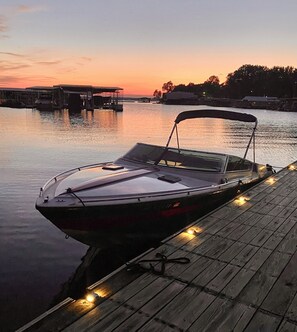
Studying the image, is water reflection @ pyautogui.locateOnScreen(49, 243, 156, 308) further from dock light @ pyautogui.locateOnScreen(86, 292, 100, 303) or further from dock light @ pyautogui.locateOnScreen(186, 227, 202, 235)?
dock light @ pyautogui.locateOnScreen(86, 292, 100, 303)

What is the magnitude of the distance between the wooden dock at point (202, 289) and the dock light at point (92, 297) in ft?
0.09

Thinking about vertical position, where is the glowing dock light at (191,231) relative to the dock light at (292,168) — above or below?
above

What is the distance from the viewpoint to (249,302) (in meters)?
4.18

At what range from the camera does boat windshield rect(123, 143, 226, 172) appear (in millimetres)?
9516

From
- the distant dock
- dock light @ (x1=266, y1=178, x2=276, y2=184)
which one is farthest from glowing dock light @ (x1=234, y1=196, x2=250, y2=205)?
the distant dock

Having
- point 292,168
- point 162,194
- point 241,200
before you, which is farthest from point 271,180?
point 162,194

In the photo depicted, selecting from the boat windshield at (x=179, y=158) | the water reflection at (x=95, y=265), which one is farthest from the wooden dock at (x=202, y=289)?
the boat windshield at (x=179, y=158)

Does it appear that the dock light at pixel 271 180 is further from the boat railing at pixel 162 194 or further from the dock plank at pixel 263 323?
the dock plank at pixel 263 323

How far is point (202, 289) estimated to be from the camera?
4.44 meters

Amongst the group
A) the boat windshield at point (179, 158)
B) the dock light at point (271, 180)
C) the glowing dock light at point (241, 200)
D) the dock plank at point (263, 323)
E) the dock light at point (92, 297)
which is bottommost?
the dock light at point (271, 180)

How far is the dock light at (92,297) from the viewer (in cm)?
408

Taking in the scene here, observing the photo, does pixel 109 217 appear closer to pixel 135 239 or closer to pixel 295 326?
pixel 135 239

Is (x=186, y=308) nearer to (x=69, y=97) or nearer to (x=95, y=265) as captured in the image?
(x=95, y=265)

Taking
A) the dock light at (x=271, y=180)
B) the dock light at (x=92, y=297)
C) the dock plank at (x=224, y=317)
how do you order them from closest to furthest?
the dock plank at (x=224, y=317), the dock light at (x=92, y=297), the dock light at (x=271, y=180)
